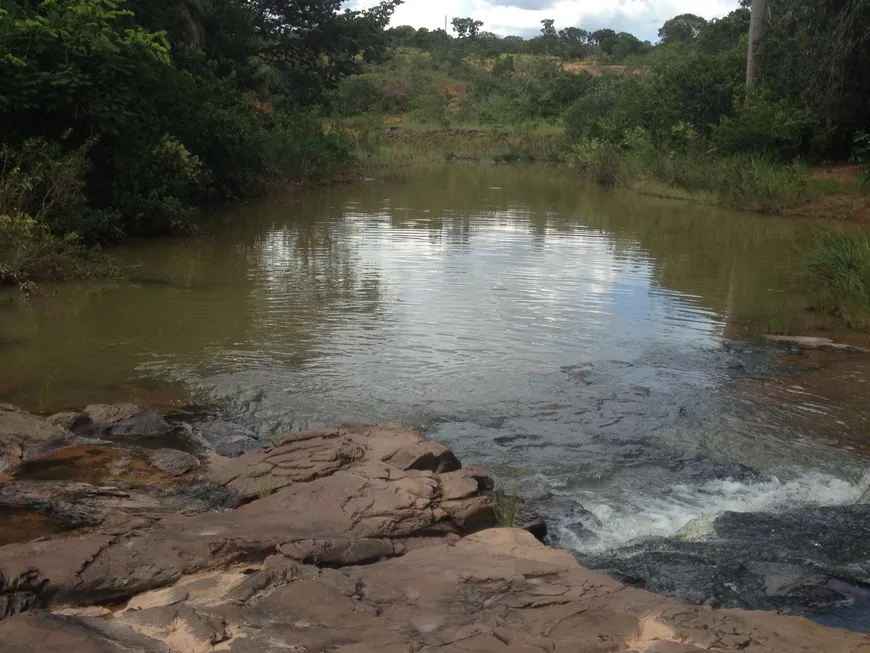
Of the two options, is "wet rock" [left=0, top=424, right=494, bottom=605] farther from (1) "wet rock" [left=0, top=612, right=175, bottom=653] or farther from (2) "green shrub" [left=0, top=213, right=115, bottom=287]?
(2) "green shrub" [left=0, top=213, right=115, bottom=287]

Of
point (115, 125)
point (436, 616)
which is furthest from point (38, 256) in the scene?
point (436, 616)

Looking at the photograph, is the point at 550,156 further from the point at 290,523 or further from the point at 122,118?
the point at 290,523

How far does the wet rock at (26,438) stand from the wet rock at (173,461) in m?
0.62

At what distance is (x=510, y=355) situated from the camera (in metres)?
9.23

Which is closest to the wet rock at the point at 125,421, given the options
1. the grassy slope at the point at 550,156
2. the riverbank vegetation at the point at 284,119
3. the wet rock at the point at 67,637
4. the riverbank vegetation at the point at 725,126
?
the wet rock at the point at 67,637

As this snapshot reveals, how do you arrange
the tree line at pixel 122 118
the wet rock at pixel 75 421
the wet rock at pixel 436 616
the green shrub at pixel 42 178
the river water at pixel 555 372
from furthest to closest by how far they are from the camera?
the tree line at pixel 122 118, the green shrub at pixel 42 178, the wet rock at pixel 75 421, the river water at pixel 555 372, the wet rock at pixel 436 616

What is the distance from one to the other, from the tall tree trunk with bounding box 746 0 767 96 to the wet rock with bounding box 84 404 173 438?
23.4 metres

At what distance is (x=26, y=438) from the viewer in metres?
6.18

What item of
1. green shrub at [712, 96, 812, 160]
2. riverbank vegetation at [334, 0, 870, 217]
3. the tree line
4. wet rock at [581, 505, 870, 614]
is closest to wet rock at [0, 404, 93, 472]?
wet rock at [581, 505, 870, 614]

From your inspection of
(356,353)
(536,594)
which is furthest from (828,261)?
(536,594)

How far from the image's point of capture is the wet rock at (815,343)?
9.59 metres

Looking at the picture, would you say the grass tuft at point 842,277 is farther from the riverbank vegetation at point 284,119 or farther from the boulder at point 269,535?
the riverbank vegetation at point 284,119

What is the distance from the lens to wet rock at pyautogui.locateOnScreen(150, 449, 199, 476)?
5.92 m

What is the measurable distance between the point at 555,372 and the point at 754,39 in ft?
69.7
